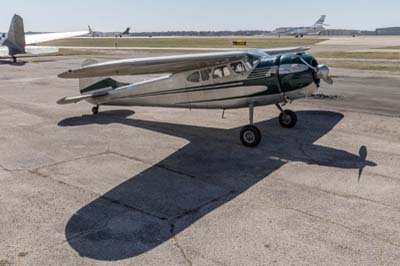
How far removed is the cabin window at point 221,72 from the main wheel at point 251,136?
1.71 meters

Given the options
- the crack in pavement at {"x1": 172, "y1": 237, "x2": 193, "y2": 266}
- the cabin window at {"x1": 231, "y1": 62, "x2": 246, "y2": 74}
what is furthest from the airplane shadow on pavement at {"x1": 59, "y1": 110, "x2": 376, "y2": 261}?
the cabin window at {"x1": 231, "y1": 62, "x2": 246, "y2": 74}

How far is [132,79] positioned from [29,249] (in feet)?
67.8

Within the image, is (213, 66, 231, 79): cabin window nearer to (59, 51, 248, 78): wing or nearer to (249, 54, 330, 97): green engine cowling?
(59, 51, 248, 78): wing

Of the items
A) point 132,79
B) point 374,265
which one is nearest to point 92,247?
point 374,265

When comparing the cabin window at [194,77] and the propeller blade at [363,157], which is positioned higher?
the cabin window at [194,77]

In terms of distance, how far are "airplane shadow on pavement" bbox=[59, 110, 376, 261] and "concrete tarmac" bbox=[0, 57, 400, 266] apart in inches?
1.0

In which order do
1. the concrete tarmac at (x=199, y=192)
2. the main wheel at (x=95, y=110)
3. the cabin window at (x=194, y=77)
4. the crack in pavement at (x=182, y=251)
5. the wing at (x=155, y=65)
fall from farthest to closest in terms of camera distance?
1. the main wheel at (x=95, y=110)
2. the cabin window at (x=194, y=77)
3. the wing at (x=155, y=65)
4. the concrete tarmac at (x=199, y=192)
5. the crack in pavement at (x=182, y=251)

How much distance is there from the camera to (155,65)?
29.3 ft

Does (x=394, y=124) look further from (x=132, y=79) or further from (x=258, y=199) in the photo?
(x=132, y=79)

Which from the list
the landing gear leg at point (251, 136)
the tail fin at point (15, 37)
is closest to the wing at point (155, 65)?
the landing gear leg at point (251, 136)

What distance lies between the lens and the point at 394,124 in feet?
38.7

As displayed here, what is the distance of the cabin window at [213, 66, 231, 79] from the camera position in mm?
10172

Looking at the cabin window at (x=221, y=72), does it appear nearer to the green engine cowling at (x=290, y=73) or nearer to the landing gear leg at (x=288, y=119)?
the green engine cowling at (x=290, y=73)

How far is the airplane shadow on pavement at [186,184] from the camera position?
5375mm
